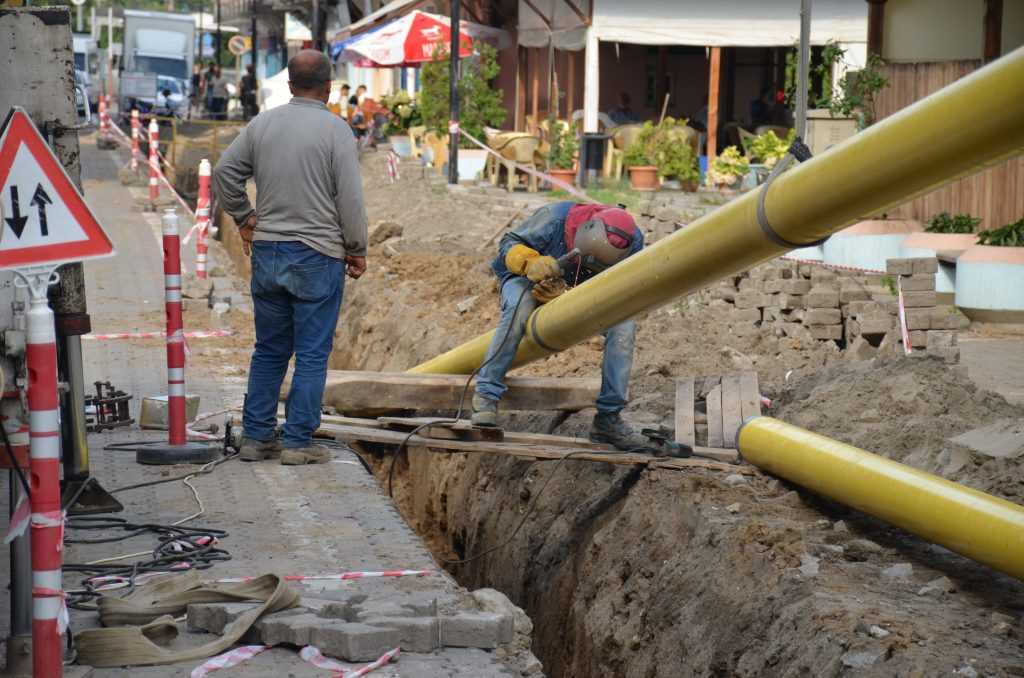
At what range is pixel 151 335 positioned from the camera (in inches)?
495

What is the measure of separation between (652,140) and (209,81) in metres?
36.6

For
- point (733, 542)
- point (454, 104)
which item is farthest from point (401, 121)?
point (733, 542)

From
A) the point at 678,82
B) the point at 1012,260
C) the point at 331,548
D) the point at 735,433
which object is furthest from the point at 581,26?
the point at 331,548

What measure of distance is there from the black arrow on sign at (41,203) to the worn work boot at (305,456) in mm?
3262

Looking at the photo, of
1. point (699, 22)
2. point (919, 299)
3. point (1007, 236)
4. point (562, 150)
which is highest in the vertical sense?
point (699, 22)

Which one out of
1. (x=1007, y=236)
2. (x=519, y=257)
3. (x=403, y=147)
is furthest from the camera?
(x=403, y=147)

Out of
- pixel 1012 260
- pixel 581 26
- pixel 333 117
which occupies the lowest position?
pixel 1012 260

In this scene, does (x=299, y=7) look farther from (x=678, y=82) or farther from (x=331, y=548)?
(x=331, y=548)

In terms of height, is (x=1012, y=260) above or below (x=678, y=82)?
below

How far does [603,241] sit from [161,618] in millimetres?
3561

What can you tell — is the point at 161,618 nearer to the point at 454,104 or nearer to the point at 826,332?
the point at 826,332

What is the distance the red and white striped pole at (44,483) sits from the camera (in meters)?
4.39

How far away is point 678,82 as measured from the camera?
30.3 metres

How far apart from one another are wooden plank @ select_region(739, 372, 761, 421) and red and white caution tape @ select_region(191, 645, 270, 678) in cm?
383
